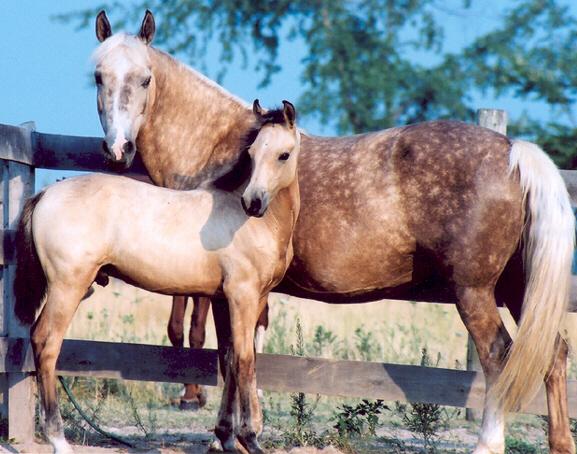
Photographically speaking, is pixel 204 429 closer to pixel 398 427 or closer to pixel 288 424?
pixel 288 424

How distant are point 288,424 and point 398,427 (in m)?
0.80

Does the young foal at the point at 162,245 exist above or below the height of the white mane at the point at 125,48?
below

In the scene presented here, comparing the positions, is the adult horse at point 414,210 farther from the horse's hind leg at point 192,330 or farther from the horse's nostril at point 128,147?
the horse's hind leg at point 192,330

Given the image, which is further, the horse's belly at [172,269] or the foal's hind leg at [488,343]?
the foal's hind leg at [488,343]

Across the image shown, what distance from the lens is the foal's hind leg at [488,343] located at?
4793 mm

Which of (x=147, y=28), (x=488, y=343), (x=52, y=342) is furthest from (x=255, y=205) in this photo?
(x=147, y=28)

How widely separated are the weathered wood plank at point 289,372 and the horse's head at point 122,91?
139 centimetres

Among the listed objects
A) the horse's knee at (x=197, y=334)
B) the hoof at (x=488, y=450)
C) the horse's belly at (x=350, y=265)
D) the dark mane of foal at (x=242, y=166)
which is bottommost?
the hoof at (x=488, y=450)

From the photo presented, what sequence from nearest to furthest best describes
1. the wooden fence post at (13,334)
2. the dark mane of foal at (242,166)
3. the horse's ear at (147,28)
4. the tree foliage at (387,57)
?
1. the dark mane of foal at (242,166)
2. the horse's ear at (147,28)
3. the wooden fence post at (13,334)
4. the tree foliage at (387,57)

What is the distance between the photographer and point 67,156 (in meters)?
5.89

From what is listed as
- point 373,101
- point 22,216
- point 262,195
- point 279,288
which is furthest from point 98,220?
point 373,101

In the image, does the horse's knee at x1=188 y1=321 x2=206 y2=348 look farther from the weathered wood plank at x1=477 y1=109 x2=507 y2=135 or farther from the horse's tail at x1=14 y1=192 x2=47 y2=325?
the weathered wood plank at x1=477 y1=109 x2=507 y2=135

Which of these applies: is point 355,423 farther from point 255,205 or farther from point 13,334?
point 13,334

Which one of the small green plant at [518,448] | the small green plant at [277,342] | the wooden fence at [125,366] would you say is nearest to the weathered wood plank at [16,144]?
the wooden fence at [125,366]
